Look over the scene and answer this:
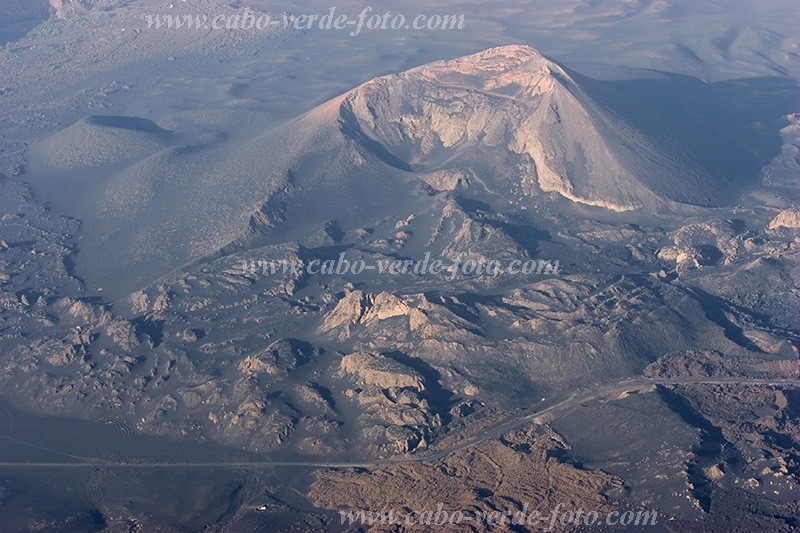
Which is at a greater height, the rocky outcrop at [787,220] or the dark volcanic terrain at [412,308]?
the rocky outcrop at [787,220]

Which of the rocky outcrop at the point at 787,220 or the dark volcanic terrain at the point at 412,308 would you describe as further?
the rocky outcrop at the point at 787,220

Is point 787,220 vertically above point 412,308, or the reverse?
point 787,220

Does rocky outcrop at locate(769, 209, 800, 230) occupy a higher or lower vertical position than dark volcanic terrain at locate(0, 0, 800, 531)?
higher

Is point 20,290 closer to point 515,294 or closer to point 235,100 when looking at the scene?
point 515,294

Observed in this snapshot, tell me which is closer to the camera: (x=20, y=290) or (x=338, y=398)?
(x=338, y=398)

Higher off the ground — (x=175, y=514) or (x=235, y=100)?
(x=235, y=100)

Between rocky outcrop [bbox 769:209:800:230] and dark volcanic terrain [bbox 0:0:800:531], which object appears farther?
rocky outcrop [bbox 769:209:800:230]

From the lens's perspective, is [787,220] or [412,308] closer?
[412,308]

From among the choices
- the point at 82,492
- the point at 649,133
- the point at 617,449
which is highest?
the point at 649,133

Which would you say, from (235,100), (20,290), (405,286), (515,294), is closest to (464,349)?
(515,294)

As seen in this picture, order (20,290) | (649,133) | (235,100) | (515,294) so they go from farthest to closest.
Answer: (235,100) → (649,133) → (20,290) → (515,294)

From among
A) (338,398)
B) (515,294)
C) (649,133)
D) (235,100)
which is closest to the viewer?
(338,398)
